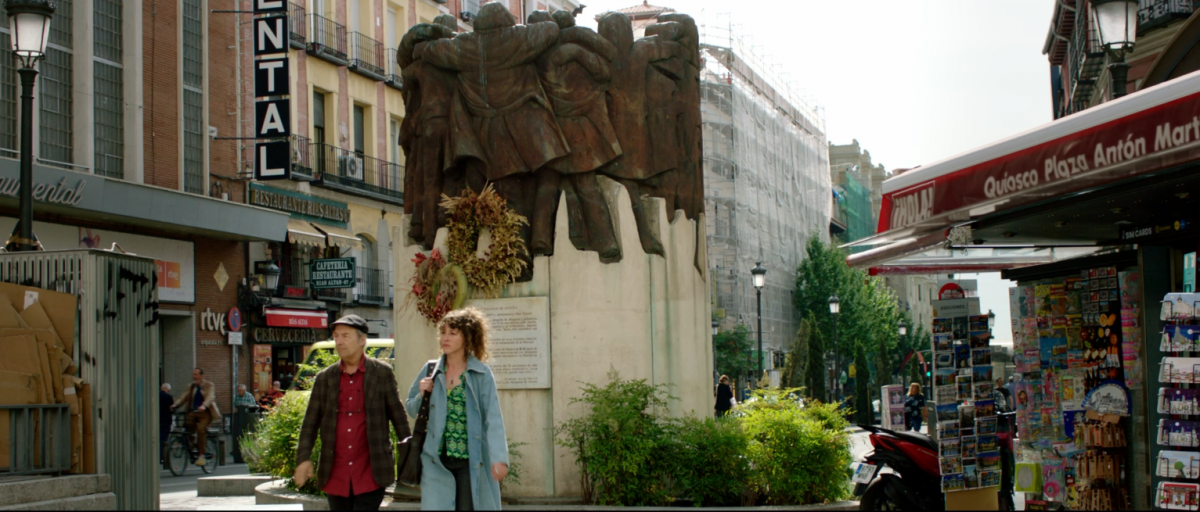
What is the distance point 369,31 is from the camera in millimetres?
38375

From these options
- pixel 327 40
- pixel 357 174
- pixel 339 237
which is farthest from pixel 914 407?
pixel 327 40

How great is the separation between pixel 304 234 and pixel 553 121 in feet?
72.2

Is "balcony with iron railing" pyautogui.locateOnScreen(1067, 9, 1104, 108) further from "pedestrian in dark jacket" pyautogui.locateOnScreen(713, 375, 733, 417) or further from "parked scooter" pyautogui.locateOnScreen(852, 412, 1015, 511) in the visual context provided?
"parked scooter" pyautogui.locateOnScreen(852, 412, 1015, 511)

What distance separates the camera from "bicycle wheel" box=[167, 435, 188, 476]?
20.4m

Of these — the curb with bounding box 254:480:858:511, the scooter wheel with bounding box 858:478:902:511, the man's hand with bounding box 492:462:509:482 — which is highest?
the man's hand with bounding box 492:462:509:482

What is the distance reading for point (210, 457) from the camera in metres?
21.1

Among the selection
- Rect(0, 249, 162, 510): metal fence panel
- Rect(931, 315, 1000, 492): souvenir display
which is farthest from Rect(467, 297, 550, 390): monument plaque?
Rect(931, 315, 1000, 492): souvenir display

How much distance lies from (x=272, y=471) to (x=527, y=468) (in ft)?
10.0

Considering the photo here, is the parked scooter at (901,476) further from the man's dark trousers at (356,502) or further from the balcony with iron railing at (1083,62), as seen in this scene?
the balcony with iron railing at (1083,62)

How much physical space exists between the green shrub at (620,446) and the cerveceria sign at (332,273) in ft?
75.4

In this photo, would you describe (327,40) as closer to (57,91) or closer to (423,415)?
(57,91)

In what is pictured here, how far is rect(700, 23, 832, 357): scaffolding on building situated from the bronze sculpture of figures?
3908 cm

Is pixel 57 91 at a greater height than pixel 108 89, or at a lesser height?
lesser

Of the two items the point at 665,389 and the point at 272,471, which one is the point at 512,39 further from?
the point at 272,471
